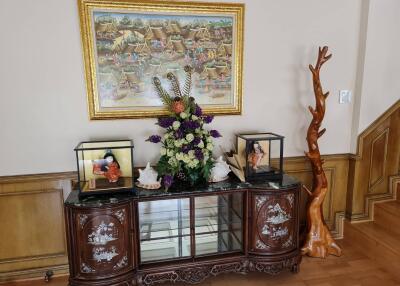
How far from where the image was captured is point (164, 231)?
83.7 inches

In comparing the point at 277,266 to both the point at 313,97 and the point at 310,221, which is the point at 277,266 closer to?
the point at 310,221

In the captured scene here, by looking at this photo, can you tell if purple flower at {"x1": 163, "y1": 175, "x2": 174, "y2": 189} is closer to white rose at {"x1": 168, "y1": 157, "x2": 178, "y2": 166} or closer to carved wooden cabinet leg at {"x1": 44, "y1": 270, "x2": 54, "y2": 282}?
white rose at {"x1": 168, "y1": 157, "x2": 178, "y2": 166}

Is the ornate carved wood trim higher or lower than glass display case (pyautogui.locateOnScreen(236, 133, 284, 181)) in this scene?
lower

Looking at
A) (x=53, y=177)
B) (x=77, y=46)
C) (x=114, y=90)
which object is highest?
(x=77, y=46)

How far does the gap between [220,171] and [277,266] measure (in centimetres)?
81

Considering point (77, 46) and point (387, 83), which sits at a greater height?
point (77, 46)

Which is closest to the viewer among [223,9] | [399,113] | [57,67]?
[57,67]

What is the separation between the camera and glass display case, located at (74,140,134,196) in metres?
1.98

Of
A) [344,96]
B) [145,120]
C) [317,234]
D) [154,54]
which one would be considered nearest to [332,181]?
[317,234]

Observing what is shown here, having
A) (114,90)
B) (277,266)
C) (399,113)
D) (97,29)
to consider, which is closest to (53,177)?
(114,90)

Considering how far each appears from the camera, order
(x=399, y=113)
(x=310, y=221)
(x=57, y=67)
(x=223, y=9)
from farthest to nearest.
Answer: (x=399, y=113) → (x=310, y=221) → (x=223, y=9) → (x=57, y=67)

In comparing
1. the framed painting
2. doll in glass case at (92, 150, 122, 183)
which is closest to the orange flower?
the framed painting

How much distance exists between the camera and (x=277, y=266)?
7.20 feet

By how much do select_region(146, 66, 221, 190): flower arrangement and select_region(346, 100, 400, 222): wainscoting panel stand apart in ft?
4.68
